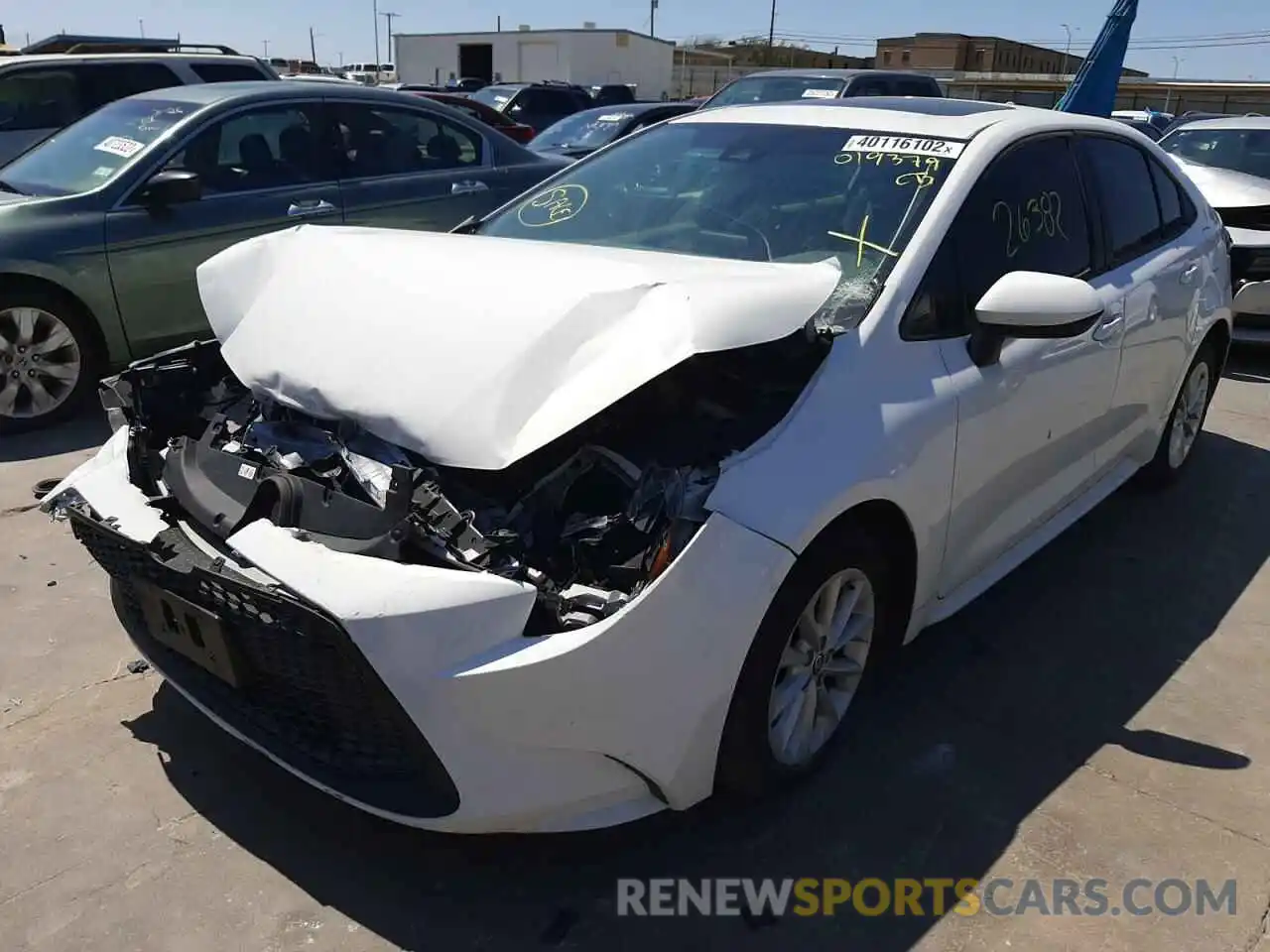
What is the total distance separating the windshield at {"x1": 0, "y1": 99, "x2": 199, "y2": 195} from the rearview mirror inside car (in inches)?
8.8

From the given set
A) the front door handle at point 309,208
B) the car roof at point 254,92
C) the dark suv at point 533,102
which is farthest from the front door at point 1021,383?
the dark suv at point 533,102

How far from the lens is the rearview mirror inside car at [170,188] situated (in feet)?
16.8

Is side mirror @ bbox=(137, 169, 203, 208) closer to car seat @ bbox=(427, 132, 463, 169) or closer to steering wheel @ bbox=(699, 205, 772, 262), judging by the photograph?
car seat @ bbox=(427, 132, 463, 169)

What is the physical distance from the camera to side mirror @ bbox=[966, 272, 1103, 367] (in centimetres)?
268

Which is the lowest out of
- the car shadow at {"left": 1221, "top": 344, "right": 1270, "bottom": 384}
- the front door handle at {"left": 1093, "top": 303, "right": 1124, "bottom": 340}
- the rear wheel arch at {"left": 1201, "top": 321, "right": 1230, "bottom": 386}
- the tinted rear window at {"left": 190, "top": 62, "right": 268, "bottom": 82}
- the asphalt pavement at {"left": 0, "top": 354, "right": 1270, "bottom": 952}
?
the car shadow at {"left": 1221, "top": 344, "right": 1270, "bottom": 384}

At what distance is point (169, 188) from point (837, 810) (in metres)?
4.41

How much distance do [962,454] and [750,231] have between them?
2.95 feet

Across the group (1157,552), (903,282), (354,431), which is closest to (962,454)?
(903,282)

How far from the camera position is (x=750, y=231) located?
305 cm

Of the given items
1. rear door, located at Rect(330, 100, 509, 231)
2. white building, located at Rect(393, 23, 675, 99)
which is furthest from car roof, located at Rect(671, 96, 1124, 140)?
white building, located at Rect(393, 23, 675, 99)

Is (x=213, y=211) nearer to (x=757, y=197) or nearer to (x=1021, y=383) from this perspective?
(x=757, y=197)

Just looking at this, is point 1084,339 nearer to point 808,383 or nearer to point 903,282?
point 903,282

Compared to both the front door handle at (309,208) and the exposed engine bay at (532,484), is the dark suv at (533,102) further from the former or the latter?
the exposed engine bay at (532,484)

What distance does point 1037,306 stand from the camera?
8.78 ft
